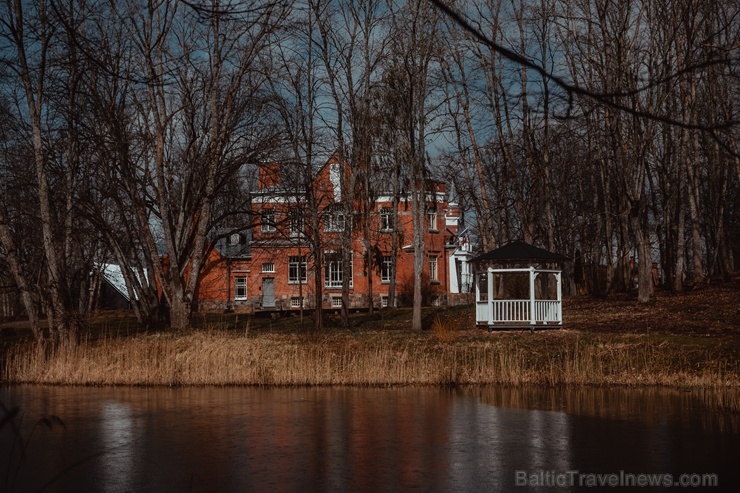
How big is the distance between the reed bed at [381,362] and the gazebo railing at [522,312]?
282 cm

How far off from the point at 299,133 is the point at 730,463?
25256mm

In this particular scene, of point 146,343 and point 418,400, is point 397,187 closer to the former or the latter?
point 146,343

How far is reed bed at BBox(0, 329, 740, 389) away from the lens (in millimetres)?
21109

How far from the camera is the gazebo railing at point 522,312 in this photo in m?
27.8

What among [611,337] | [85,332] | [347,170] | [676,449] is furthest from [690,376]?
[347,170]

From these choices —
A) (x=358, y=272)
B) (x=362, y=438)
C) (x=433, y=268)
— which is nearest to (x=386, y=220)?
(x=358, y=272)

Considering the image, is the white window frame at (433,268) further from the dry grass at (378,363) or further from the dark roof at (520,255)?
the dry grass at (378,363)

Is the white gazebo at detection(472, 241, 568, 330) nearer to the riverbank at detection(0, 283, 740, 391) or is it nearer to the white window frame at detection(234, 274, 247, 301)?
the riverbank at detection(0, 283, 740, 391)

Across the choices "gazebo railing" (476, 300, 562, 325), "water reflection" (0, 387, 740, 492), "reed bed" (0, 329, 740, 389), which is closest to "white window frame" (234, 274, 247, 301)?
"gazebo railing" (476, 300, 562, 325)

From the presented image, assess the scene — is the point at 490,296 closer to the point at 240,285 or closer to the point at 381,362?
the point at 381,362

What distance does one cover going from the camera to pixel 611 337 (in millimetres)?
24031

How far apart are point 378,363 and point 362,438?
24.7 ft

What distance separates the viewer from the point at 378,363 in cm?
2167
